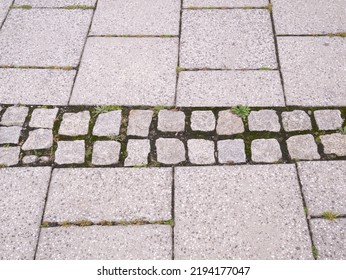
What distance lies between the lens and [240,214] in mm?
2273

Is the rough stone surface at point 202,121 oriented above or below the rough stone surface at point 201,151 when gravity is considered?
above

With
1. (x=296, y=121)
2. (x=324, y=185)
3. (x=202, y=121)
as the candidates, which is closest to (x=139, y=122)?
(x=202, y=121)

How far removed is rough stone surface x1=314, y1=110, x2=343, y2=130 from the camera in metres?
2.67

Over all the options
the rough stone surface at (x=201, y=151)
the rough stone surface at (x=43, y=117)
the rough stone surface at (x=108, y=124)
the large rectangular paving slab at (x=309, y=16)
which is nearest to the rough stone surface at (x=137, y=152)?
the rough stone surface at (x=108, y=124)

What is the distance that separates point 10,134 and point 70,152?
46 cm

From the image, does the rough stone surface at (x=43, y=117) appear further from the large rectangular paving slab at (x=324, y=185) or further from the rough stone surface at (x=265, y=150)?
the large rectangular paving slab at (x=324, y=185)

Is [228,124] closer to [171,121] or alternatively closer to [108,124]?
[171,121]

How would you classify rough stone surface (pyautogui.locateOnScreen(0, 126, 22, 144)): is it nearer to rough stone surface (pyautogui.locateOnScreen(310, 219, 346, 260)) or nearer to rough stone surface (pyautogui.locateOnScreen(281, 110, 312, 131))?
rough stone surface (pyautogui.locateOnScreen(281, 110, 312, 131))

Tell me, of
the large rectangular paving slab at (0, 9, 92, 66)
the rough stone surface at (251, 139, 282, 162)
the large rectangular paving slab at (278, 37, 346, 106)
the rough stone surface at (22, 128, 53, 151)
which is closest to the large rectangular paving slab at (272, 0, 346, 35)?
the large rectangular paving slab at (278, 37, 346, 106)

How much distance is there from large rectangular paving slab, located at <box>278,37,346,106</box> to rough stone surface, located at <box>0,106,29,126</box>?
1.86m

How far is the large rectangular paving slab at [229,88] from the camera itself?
2.84 m
